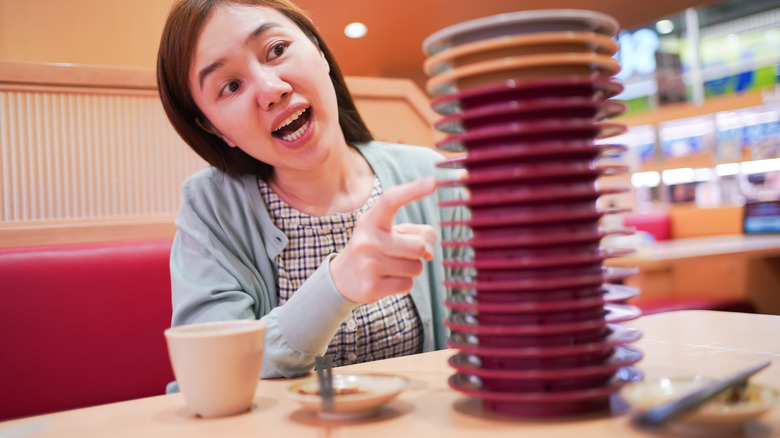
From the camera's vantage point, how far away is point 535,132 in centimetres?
54

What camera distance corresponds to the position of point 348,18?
20.2ft

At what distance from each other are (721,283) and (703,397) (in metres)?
4.50

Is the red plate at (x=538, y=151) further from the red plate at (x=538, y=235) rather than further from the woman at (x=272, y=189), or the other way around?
the woman at (x=272, y=189)

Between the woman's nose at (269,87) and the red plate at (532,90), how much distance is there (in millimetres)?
584

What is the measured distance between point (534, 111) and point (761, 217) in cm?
422

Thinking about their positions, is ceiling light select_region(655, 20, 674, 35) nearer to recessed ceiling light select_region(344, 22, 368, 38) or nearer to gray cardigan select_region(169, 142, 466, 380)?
recessed ceiling light select_region(344, 22, 368, 38)

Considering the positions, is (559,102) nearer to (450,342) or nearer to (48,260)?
(450,342)

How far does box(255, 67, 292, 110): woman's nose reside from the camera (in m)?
1.11

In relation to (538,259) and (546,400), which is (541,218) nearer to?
(538,259)

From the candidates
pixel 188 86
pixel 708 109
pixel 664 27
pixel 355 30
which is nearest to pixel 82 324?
pixel 188 86

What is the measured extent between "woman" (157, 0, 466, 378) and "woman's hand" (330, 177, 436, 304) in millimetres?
131

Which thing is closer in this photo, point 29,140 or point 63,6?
point 29,140

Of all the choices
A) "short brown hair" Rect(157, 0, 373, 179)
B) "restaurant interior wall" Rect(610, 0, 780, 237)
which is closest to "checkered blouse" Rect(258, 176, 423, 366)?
"short brown hair" Rect(157, 0, 373, 179)

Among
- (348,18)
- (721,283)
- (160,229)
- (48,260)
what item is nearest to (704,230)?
(721,283)
